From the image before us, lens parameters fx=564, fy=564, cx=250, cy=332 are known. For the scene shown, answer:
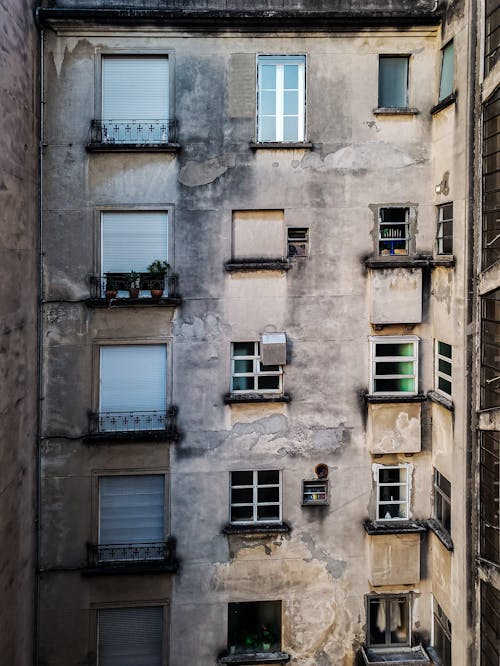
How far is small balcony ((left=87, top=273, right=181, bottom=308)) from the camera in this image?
12.6m

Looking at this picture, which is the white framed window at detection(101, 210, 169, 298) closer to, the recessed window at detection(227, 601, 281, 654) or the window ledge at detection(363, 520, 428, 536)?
the window ledge at detection(363, 520, 428, 536)

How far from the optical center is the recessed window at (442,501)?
41.1ft

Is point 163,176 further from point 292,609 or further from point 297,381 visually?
point 292,609

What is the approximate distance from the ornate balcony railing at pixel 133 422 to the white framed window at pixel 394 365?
15.5 feet

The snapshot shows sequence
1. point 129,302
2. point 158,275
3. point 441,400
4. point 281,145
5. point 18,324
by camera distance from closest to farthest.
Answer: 1. point 18,324
2. point 441,400
3. point 129,302
4. point 281,145
5. point 158,275

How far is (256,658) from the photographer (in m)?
13.0

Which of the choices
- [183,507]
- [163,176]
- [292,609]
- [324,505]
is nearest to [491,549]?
[324,505]

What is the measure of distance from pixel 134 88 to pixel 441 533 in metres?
12.2

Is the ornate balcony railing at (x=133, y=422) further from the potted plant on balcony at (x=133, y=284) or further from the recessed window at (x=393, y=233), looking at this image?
the recessed window at (x=393, y=233)

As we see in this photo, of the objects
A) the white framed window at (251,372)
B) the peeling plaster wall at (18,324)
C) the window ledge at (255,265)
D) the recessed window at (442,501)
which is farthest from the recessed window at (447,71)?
the peeling plaster wall at (18,324)

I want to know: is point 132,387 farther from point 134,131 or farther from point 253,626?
point 253,626

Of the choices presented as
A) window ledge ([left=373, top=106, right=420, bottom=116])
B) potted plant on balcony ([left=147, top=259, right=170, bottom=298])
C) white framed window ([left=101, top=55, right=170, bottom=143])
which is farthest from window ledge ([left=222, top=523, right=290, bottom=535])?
window ledge ([left=373, top=106, right=420, bottom=116])

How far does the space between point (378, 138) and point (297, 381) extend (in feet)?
19.3

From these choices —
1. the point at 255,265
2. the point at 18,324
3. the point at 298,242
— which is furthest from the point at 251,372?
the point at 18,324
